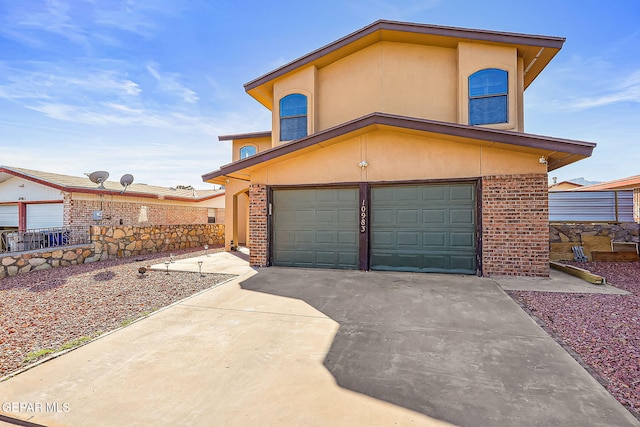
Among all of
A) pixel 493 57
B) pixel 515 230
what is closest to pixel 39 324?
pixel 515 230

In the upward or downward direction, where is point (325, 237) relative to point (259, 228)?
downward

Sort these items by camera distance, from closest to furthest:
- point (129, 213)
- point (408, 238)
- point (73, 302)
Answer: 1. point (73, 302)
2. point (408, 238)
3. point (129, 213)

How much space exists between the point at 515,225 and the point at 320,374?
6.54 meters

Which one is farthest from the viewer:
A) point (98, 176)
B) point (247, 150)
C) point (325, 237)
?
point (247, 150)

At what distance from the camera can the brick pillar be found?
8.91 metres

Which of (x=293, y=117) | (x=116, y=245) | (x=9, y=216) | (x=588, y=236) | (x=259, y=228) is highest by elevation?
(x=293, y=117)

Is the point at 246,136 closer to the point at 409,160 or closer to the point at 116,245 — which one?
the point at 116,245

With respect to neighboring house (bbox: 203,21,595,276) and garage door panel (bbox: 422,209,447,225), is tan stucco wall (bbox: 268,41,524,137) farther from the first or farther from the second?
garage door panel (bbox: 422,209,447,225)

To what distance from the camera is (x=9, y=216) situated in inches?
559

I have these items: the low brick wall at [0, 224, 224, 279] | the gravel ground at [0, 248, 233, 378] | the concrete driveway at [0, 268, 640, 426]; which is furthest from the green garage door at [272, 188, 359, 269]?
the low brick wall at [0, 224, 224, 279]

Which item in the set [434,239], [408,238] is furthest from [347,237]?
[434,239]

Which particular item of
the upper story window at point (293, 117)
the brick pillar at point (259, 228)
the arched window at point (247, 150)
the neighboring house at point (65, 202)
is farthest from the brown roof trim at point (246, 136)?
the brick pillar at point (259, 228)

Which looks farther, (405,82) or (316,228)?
(405,82)

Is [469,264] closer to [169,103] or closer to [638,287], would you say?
[638,287]
